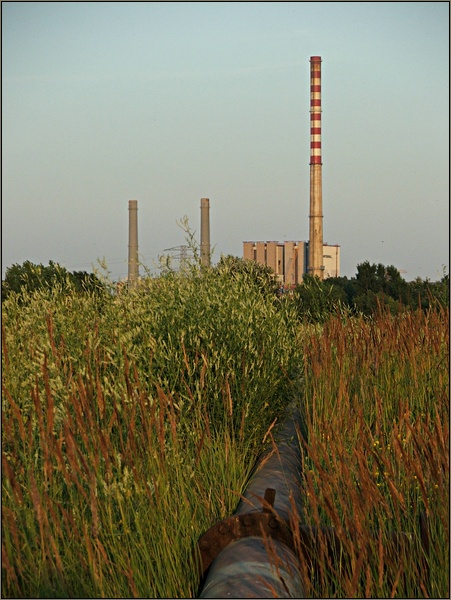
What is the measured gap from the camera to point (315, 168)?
4812 cm

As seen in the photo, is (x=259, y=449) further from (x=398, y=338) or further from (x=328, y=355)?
(x=398, y=338)

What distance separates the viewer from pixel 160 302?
7035mm

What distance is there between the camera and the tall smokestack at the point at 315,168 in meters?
48.1

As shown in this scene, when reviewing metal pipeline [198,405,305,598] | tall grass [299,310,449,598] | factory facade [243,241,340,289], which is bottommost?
metal pipeline [198,405,305,598]

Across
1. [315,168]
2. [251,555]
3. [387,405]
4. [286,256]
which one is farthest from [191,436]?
[286,256]

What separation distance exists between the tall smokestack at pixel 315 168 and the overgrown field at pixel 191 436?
39667 mm


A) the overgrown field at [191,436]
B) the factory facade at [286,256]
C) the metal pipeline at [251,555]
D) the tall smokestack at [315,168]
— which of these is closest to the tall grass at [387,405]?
the overgrown field at [191,436]

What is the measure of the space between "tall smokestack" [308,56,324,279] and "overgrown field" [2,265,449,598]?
130ft

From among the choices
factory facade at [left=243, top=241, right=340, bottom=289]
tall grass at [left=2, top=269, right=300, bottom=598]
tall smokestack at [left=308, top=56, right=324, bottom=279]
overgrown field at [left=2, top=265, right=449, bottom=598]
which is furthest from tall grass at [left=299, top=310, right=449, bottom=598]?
factory facade at [left=243, top=241, right=340, bottom=289]

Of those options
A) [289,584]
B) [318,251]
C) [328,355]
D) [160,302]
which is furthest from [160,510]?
[318,251]

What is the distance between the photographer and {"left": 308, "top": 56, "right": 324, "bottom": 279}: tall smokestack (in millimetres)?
48125

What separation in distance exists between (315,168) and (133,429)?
4636 cm

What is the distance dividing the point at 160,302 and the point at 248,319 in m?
0.94

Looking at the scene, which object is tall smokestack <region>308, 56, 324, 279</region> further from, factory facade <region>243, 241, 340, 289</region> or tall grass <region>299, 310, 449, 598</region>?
tall grass <region>299, 310, 449, 598</region>
